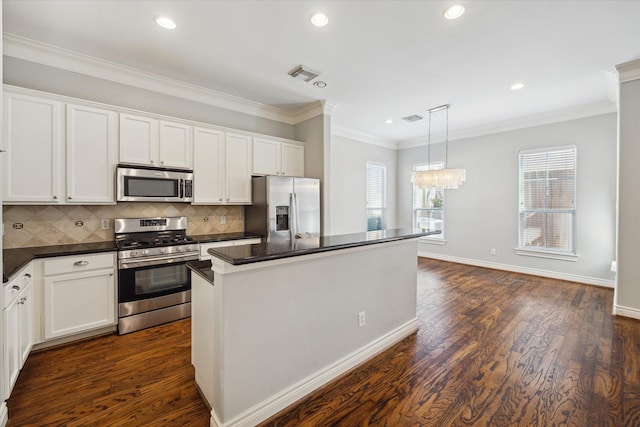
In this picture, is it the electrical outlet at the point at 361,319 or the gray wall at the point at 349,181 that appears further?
the gray wall at the point at 349,181

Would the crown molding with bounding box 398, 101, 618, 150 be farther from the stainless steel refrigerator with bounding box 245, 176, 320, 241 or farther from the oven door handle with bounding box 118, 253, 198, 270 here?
the oven door handle with bounding box 118, 253, 198, 270

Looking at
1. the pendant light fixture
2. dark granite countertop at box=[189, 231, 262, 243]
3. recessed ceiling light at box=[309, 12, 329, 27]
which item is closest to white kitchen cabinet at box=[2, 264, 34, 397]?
dark granite countertop at box=[189, 231, 262, 243]

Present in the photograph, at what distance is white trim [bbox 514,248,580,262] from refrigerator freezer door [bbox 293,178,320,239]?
13.1 feet

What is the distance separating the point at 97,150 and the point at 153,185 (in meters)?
0.61

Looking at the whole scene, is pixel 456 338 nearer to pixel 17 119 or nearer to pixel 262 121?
pixel 262 121

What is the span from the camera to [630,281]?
3326mm

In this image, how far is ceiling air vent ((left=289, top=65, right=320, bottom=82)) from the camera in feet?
10.8

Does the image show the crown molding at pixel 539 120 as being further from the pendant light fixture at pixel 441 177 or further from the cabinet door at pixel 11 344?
the cabinet door at pixel 11 344

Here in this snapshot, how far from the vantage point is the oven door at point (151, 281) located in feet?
9.53

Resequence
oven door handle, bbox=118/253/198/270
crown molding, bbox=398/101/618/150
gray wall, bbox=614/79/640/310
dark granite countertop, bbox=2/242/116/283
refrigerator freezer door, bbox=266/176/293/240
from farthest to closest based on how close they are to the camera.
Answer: crown molding, bbox=398/101/618/150 → refrigerator freezer door, bbox=266/176/293/240 → gray wall, bbox=614/79/640/310 → oven door handle, bbox=118/253/198/270 → dark granite countertop, bbox=2/242/116/283

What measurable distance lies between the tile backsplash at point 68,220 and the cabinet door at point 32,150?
298mm

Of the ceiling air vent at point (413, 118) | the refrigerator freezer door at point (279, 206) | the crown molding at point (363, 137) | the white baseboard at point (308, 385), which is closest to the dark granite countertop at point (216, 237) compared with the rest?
the refrigerator freezer door at point (279, 206)

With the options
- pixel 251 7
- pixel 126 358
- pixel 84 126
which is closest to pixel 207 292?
pixel 126 358

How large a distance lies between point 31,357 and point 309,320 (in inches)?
99.6
